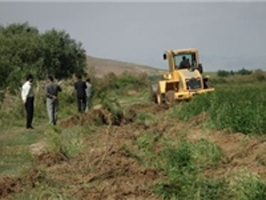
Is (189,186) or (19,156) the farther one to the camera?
(19,156)

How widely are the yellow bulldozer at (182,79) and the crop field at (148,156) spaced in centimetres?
371

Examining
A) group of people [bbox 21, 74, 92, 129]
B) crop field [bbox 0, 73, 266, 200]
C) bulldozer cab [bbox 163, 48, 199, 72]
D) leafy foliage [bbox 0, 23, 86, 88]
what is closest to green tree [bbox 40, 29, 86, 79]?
leafy foliage [bbox 0, 23, 86, 88]

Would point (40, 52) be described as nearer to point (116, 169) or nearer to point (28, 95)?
point (28, 95)

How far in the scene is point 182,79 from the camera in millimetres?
20719

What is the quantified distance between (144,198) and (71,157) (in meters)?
3.55

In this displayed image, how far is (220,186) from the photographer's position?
6781 mm

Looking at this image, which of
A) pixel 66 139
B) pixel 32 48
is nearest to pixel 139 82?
pixel 32 48

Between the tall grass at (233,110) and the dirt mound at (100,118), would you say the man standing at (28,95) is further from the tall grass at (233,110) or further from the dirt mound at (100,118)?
the tall grass at (233,110)

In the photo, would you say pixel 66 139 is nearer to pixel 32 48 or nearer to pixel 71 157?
pixel 71 157

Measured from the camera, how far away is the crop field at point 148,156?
7020 millimetres

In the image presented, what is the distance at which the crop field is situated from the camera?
7.02m

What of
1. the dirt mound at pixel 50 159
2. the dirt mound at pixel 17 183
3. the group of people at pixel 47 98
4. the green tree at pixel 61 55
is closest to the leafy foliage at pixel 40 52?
the green tree at pixel 61 55

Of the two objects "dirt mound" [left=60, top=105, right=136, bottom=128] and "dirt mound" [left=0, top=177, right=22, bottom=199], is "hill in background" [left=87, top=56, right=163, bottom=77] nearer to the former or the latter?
"dirt mound" [left=60, top=105, right=136, bottom=128]

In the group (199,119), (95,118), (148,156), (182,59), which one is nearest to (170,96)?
(182,59)
